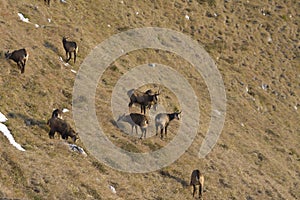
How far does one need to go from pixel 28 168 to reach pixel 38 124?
4982 mm

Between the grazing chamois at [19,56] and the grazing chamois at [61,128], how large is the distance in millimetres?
5442

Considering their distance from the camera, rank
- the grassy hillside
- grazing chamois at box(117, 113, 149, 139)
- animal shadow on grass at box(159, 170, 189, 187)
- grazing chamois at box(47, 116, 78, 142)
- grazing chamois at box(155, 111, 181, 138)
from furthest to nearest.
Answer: grazing chamois at box(155, 111, 181, 138) < grazing chamois at box(117, 113, 149, 139) < animal shadow on grass at box(159, 170, 189, 187) < grazing chamois at box(47, 116, 78, 142) < the grassy hillside

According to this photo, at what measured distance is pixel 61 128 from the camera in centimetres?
2134

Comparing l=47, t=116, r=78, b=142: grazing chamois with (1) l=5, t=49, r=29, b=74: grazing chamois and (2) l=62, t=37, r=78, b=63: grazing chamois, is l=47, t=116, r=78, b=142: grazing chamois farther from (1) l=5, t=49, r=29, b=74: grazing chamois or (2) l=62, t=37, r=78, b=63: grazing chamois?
(2) l=62, t=37, r=78, b=63: grazing chamois

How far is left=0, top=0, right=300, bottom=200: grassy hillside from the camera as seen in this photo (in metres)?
19.1

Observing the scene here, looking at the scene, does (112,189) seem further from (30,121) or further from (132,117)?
(132,117)

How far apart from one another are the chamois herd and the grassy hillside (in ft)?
1.75

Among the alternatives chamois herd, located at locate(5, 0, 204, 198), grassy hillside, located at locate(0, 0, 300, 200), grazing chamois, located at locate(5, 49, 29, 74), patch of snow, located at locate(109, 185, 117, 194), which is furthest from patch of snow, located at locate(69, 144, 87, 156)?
grazing chamois, located at locate(5, 49, 29, 74)

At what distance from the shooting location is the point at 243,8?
58000mm

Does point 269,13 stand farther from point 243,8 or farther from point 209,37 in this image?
point 209,37

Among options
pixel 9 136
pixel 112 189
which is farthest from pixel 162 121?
pixel 9 136

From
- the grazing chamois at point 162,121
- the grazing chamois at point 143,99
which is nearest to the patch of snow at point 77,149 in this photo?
the grazing chamois at point 162,121

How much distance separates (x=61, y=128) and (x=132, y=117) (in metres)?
5.78

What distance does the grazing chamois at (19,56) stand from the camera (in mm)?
25081
